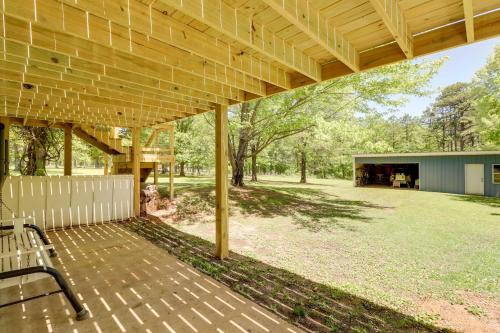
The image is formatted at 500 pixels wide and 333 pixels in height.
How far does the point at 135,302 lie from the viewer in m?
2.96

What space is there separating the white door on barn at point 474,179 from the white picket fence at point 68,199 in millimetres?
18091

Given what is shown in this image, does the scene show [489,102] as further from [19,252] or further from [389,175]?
[19,252]

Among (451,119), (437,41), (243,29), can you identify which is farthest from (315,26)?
(451,119)

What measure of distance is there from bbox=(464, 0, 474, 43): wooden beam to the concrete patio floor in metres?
3.17

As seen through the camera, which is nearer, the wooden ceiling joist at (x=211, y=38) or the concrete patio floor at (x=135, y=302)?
the wooden ceiling joist at (x=211, y=38)

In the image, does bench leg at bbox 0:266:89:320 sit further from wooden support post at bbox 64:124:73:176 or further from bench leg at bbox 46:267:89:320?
wooden support post at bbox 64:124:73:176

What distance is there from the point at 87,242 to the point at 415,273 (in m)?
6.27

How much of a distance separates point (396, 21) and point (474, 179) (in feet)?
56.9

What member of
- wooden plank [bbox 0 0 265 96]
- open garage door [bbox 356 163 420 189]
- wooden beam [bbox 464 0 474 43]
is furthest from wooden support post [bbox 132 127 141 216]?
open garage door [bbox 356 163 420 189]

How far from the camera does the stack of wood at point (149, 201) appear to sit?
815 cm

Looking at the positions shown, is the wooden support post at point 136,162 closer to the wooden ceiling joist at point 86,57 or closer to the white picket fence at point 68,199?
the white picket fence at point 68,199

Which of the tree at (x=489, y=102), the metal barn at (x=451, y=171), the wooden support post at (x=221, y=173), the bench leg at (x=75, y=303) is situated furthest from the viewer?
the metal barn at (x=451, y=171)

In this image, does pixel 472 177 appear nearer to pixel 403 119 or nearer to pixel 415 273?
pixel 415 273

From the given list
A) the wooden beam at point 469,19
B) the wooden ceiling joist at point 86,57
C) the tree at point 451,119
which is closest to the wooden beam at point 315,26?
the wooden beam at point 469,19
